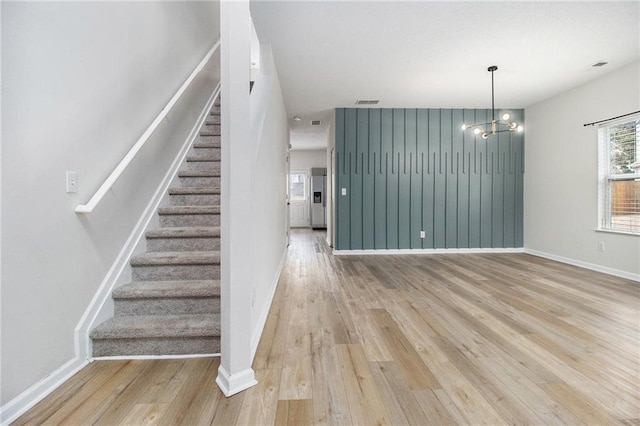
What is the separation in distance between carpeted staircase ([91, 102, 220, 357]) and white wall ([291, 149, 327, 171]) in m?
7.42

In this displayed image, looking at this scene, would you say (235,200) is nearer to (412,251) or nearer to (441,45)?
(441,45)

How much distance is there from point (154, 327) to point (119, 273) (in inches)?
20.8

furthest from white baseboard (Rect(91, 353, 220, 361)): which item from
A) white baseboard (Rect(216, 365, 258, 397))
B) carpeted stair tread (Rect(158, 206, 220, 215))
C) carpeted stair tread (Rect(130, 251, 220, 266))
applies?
carpeted stair tread (Rect(158, 206, 220, 215))

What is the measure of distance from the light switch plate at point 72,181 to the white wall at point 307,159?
8.62 m

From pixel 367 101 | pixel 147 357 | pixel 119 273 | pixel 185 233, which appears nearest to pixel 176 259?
pixel 185 233

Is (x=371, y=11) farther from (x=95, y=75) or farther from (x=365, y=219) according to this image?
(x=365, y=219)

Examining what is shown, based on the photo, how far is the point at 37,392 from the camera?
1.43 m

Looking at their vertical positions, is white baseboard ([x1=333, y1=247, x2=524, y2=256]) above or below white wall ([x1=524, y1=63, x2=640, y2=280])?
below

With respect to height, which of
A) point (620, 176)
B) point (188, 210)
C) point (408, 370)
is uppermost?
point (620, 176)

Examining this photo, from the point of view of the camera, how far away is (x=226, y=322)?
1.58 meters

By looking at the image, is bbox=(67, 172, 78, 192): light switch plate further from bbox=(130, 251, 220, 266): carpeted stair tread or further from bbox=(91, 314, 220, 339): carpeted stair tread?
bbox=(91, 314, 220, 339): carpeted stair tread

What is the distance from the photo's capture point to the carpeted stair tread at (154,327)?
180 centimetres

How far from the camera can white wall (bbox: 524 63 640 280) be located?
3.83m

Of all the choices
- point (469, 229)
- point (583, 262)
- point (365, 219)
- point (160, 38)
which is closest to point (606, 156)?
point (583, 262)
